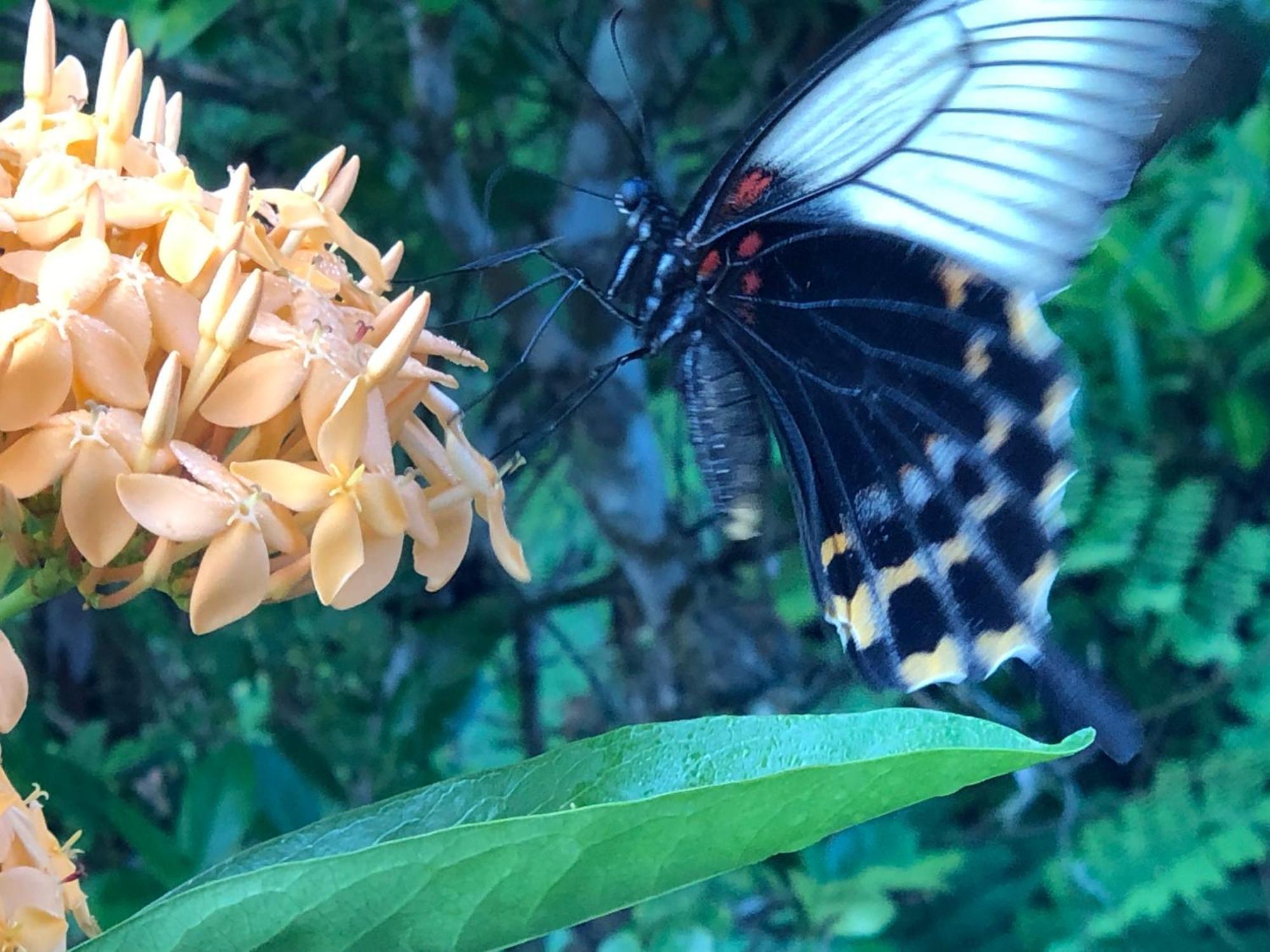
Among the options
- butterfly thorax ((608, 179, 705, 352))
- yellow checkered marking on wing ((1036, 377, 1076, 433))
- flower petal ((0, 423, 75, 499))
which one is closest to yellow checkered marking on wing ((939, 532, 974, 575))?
yellow checkered marking on wing ((1036, 377, 1076, 433))

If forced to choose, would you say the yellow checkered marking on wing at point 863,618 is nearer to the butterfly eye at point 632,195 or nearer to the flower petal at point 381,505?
the butterfly eye at point 632,195

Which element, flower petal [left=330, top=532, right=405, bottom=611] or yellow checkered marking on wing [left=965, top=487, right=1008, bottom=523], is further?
yellow checkered marking on wing [left=965, top=487, right=1008, bottom=523]

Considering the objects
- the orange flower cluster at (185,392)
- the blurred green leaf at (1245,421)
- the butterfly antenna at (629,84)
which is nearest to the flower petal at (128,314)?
the orange flower cluster at (185,392)

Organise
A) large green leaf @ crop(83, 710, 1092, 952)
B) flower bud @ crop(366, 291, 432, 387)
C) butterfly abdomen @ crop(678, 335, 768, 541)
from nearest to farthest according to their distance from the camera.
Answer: large green leaf @ crop(83, 710, 1092, 952)
flower bud @ crop(366, 291, 432, 387)
butterfly abdomen @ crop(678, 335, 768, 541)

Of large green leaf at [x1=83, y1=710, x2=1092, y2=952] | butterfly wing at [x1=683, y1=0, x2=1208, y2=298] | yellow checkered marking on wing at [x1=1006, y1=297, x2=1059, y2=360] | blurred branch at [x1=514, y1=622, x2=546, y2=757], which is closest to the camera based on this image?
large green leaf at [x1=83, y1=710, x2=1092, y2=952]

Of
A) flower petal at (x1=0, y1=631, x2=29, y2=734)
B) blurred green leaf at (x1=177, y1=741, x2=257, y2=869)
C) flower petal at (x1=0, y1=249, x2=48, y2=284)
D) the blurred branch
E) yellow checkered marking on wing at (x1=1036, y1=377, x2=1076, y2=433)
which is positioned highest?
flower petal at (x1=0, y1=249, x2=48, y2=284)

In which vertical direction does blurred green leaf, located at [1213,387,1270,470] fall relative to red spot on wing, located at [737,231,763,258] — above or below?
below

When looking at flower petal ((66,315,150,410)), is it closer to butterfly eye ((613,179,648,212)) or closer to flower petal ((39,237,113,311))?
flower petal ((39,237,113,311))
